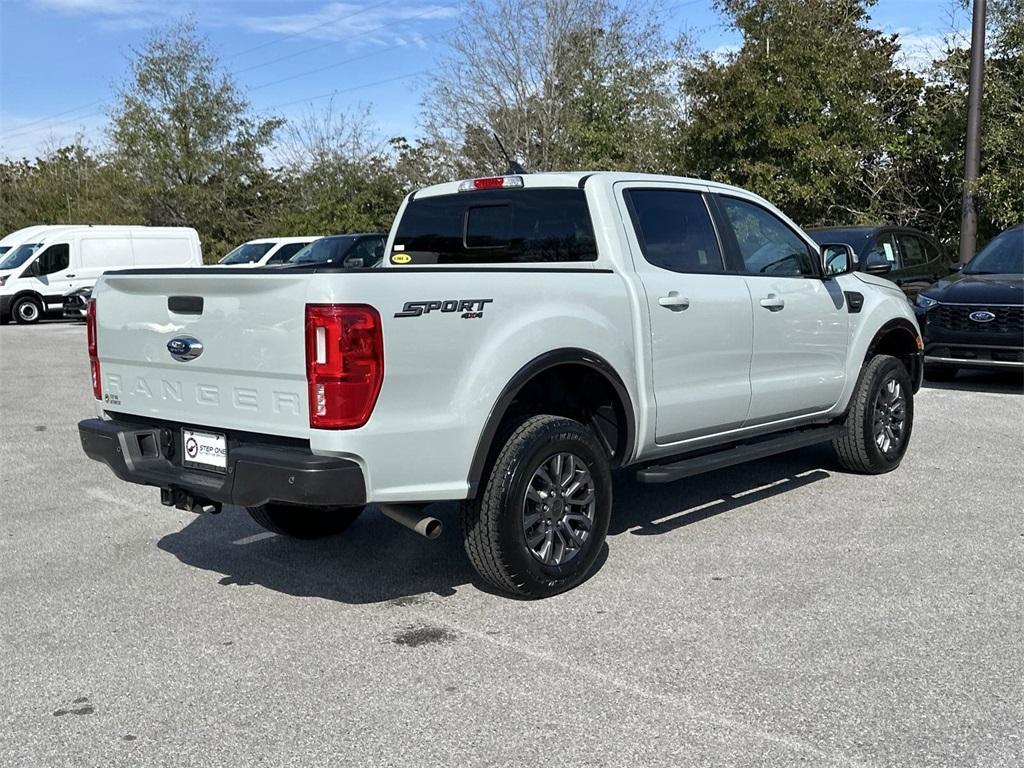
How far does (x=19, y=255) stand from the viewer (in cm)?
2459

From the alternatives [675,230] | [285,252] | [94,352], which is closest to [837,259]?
[675,230]

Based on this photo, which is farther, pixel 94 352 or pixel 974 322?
pixel 974 322

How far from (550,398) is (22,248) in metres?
23.0

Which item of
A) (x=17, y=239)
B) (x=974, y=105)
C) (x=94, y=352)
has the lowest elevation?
(x=94, y=352)

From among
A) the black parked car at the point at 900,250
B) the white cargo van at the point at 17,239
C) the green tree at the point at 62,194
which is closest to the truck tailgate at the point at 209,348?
the black parked car at the point at 900,250

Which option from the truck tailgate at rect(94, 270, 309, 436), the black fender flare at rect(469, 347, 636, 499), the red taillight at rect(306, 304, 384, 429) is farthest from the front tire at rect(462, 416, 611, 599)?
the truck tailgate at rect(94, 270, 309, 436)

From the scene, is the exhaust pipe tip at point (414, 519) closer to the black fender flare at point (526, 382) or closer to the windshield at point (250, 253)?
the black fender flare at point (526, 382)

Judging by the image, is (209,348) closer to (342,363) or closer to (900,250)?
(342,363)

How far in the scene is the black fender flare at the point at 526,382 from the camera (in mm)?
4414

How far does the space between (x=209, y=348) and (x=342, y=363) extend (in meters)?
0.74

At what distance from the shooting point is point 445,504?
6.51m

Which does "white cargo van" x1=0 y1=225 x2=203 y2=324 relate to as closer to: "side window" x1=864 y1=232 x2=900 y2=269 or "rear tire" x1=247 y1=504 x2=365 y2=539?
"side window" x1=864 y1=232 x2=900 y2=269

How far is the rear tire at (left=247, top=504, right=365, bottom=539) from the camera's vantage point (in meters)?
5.64

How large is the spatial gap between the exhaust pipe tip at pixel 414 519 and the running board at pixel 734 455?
123cm
